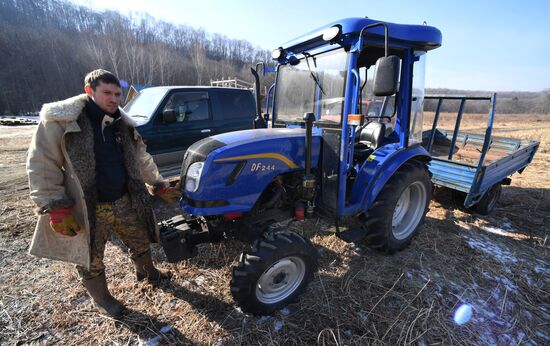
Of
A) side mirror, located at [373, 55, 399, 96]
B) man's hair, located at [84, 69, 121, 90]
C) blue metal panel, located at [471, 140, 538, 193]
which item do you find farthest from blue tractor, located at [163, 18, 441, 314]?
blue metal panel, located at [471, 140, 538, 193]

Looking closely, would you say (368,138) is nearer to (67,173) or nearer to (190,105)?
(67,173)

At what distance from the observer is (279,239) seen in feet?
6.97

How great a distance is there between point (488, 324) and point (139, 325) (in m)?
2.79

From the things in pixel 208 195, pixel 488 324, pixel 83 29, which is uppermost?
pixel 83 29

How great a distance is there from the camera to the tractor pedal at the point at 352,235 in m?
2.68

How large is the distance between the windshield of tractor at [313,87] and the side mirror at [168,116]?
245 cm

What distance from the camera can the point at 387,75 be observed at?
201cm

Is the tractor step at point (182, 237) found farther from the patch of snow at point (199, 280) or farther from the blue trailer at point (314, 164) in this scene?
the patch of snow at point (199, 280)

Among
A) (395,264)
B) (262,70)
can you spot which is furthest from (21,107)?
(395,264)

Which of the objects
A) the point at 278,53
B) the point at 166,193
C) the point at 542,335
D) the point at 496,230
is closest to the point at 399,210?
the point at 542,335

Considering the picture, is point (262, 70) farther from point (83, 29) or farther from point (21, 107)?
point (83, 29)

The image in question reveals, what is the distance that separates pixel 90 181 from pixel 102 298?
1018 mm

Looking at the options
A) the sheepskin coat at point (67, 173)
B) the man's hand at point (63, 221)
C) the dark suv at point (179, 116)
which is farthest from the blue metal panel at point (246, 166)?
the dark suv at point (179, 116)

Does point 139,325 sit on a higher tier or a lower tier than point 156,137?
lower
